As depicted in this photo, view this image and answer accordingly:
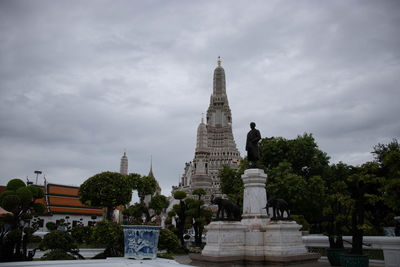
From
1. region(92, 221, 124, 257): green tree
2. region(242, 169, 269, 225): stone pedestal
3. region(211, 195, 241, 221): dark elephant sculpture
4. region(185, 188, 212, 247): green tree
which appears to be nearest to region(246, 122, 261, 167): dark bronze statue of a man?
region(242, 169, 269, 225): stone pedestal

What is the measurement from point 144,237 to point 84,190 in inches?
488

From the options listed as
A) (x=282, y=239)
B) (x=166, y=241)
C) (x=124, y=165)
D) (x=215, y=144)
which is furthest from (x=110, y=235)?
(x=124, y=165)

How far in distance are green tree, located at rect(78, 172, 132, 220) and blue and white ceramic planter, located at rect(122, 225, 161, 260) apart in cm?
1054

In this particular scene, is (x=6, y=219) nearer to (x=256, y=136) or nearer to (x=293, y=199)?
(x=256, y=136)

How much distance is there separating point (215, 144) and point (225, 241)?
3091 inches

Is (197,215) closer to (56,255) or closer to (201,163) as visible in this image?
(56,255)

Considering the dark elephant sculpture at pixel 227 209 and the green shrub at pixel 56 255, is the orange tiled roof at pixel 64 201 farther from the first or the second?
the dark elephant sculpture at pixel 227 209

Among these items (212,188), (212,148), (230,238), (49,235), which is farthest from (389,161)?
(212,148)

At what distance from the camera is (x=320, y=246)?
16906 mm

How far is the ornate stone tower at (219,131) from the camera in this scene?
85.3m

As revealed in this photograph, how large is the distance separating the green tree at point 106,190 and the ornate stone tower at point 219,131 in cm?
6134

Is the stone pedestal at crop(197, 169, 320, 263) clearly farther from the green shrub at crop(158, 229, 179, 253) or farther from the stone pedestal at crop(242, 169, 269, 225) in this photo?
the green shrub at crop(158, 229, 179, 253)

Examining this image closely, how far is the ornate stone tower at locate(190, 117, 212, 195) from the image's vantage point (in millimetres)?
77938

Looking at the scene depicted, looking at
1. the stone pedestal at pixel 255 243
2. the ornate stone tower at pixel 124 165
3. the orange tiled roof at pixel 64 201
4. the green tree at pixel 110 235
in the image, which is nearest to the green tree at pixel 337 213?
the stone pedestal at pixel 255 243
